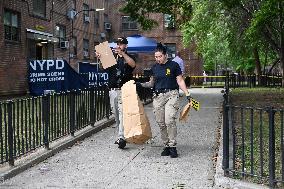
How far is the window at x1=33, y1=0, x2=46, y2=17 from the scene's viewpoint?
93.7ft

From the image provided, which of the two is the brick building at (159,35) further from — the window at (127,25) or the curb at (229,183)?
the curb at (229,183)

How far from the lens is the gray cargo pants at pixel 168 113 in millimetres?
8602

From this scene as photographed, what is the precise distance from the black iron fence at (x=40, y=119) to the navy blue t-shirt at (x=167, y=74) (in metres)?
2.00

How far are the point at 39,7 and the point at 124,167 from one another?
23.1 meters

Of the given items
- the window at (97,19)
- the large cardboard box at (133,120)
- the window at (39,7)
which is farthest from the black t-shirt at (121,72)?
the window at (97,19)

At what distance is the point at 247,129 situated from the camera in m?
11.6

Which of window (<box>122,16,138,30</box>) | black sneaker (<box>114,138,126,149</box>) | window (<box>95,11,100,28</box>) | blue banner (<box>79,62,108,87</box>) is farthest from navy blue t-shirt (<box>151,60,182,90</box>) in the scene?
window (<box>122,16,138,30</box>)

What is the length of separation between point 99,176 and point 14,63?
1933cm

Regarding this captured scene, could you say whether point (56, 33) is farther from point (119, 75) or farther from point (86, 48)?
point (119, 75)

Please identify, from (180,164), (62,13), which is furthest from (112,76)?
(62,13)

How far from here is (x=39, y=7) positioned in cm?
2938

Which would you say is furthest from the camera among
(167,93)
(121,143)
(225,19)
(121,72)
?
(225,19)

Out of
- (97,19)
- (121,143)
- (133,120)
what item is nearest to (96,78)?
(121,143)

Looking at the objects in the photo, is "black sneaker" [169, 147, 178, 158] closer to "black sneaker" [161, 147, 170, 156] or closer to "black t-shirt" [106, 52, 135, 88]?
"black sneaker" [161, 147, 170, 156]
